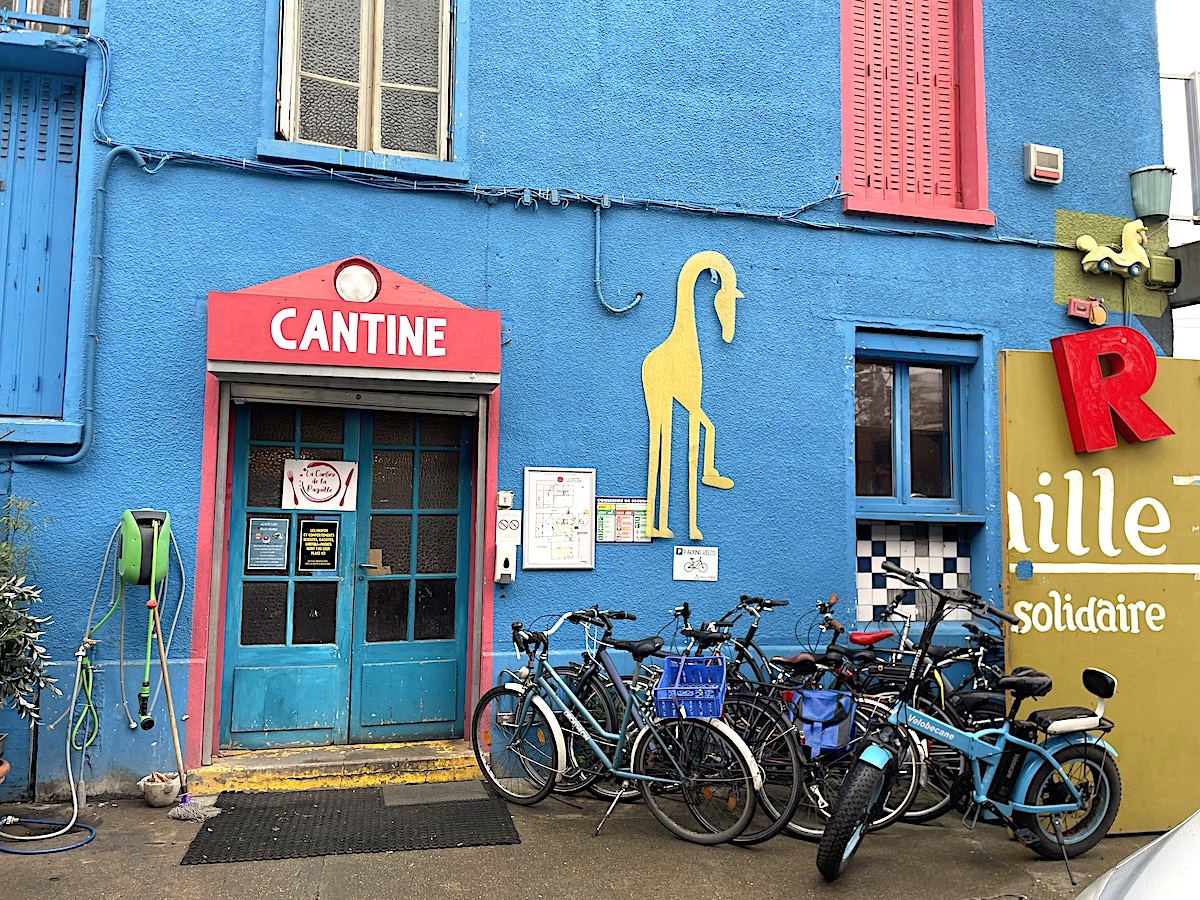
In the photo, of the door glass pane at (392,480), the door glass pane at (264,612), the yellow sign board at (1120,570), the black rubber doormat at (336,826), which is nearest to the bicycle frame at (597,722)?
the black rubber doormat at (336,826)

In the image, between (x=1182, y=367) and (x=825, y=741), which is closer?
(x=825, y=741)

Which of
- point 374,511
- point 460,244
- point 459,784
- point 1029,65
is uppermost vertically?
point 1029,65

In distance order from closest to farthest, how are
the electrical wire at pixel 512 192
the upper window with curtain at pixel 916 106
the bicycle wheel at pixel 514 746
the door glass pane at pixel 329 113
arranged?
the bicycle wheel at pixel 514 746, the electrical wire at pixel 512 192, the door glass pane at pixel 329 113, the upper window with curtain at pixel 916 106

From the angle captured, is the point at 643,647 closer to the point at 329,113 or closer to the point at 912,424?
the point at 912,424

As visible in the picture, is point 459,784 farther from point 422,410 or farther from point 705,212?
point 705,212

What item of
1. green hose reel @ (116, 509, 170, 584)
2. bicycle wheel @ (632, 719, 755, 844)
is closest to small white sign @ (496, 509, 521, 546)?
bicycle wheel @ (632, 719, 755, 844)

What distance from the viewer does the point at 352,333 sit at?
564cm

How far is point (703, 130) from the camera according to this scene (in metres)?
6.75

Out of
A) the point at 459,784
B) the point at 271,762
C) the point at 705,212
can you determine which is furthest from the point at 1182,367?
the point at 271,762

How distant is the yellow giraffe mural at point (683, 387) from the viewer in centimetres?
645

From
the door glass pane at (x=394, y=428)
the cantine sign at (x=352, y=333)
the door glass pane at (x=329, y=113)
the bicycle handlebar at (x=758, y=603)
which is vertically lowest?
the bicycle handlebar at (x=758, y=603)

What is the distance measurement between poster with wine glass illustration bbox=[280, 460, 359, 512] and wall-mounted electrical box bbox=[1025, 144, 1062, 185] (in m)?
5.81

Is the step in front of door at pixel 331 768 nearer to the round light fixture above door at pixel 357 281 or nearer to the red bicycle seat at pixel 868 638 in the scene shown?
the red bicycle seat at pixel 868 638

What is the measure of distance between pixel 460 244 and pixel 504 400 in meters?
1.12
